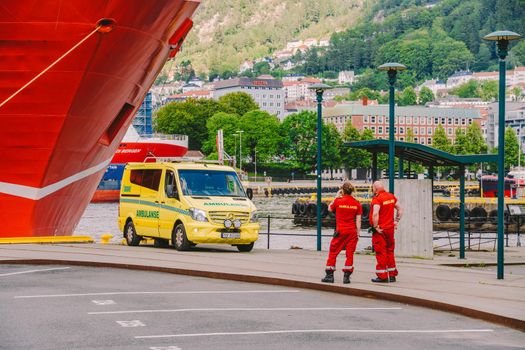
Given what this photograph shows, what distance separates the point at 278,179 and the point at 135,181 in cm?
14293

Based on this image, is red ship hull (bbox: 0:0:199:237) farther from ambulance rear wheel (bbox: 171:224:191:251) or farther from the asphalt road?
the asphalt road

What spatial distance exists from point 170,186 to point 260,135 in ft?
452

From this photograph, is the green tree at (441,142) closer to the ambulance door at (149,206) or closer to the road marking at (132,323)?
the ambulance door at (149,206)

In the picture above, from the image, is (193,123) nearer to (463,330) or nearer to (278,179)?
(278,179)

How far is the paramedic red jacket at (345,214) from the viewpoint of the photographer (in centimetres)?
1577

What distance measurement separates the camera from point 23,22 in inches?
813

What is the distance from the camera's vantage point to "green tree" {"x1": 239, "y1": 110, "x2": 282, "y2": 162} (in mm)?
159750

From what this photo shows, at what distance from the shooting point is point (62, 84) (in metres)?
22.4

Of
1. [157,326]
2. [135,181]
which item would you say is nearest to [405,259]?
[135,181]

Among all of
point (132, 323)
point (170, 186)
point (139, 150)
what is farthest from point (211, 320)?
point (139, 150)

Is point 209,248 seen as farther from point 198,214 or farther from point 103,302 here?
point 103,302

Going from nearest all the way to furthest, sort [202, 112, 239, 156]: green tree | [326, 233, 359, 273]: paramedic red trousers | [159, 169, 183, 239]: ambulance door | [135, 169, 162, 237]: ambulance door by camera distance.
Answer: [326, 233, 359, 273]: paramedic red trousers → [159, 169, 183, 239]: ambulance door → [135, 169, 162, 237]: ambulance door → [202, 112, 239, 156]: green tree

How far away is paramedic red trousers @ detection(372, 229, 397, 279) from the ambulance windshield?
7550 millimetres

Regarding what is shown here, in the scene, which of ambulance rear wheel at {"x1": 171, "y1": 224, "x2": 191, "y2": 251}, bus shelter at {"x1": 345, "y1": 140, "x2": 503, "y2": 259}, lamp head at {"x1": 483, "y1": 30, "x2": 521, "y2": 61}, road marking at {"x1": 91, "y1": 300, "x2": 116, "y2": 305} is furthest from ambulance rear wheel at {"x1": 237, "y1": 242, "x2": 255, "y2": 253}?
road marking at {"x1": 91, "y1": 300, "x2": 116, "y2": 305}
